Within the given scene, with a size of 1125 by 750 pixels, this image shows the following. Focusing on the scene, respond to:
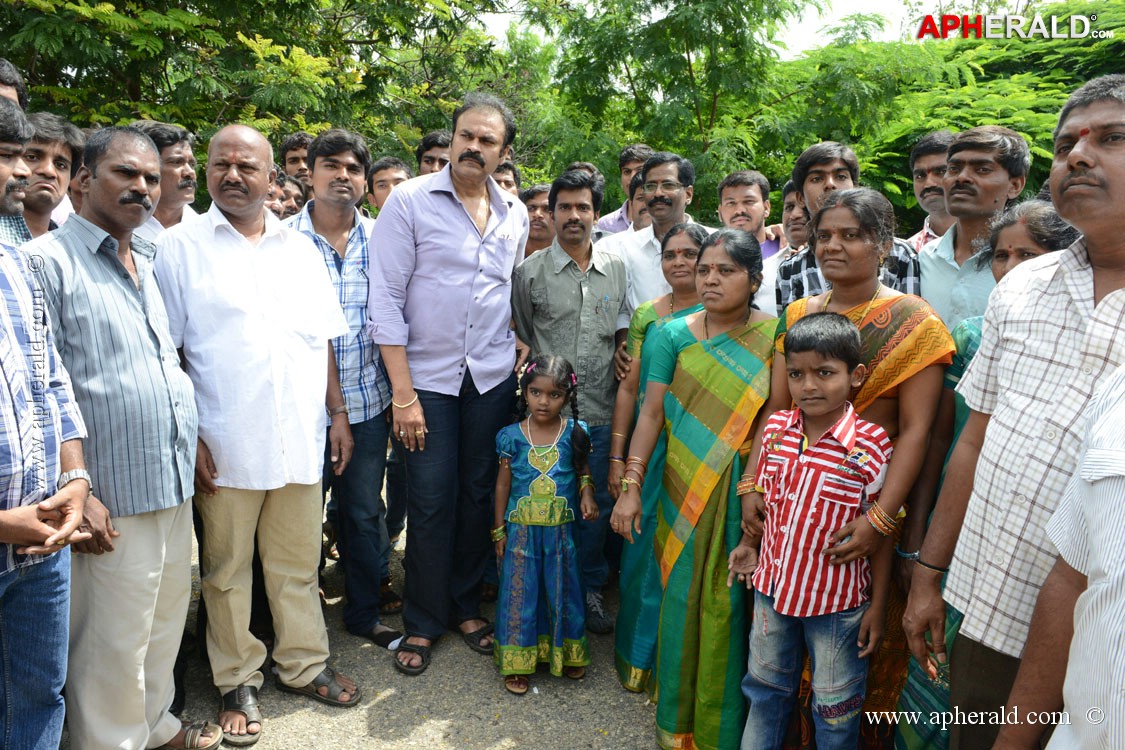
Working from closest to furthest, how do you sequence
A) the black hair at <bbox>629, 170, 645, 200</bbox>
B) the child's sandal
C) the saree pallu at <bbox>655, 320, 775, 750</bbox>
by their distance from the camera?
the saree pallu at <bbox>655, 320, 775, 750</bbox>, the child's sandal, the black hair at <bbox>629, 170, 645, 200</bbox>

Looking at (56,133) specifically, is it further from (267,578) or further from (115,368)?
(267,578)

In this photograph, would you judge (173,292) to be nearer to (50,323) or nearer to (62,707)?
(50,323)

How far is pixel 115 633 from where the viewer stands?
2.59 m

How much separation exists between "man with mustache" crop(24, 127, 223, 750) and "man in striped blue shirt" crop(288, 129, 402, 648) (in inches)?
38.2

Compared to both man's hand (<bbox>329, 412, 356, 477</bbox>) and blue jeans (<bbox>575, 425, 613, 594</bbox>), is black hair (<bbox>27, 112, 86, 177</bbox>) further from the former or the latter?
blue jeans (<bbox>575, 425, 613, 594</bbox>)

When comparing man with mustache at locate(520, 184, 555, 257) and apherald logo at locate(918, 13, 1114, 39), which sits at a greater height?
apherald logo at locate(918, 13, 1114, 39)

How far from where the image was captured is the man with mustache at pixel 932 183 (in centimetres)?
385

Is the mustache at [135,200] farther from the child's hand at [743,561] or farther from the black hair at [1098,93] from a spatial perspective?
the black hair at [1098,93]

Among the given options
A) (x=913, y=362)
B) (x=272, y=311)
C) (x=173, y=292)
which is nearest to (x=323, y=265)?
(x=272, y=311)

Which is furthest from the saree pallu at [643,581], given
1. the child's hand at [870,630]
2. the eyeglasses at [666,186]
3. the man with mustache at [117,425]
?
the man with mustache at [117,425]

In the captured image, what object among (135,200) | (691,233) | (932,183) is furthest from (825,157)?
(135,200)

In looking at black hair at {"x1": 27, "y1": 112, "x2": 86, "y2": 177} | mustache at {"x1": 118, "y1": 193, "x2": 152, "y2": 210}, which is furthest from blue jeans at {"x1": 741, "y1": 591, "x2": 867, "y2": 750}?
black hair at {"x1": 27, "y1": 112, "x2": 86, "y2": 177}

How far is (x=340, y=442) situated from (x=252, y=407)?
1.95 feet

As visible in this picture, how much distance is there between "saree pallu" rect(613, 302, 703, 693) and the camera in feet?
10.7
